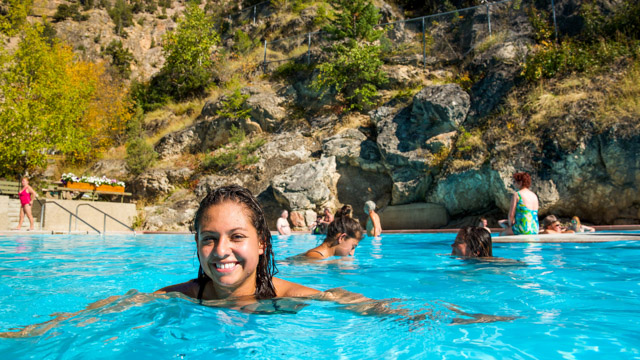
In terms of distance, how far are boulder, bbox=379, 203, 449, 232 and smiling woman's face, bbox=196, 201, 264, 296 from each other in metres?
13.5

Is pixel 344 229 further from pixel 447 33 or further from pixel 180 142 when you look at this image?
pixel 180 142

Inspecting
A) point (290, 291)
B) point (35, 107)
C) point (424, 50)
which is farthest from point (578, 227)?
point (35, 107)

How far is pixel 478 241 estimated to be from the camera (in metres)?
5.62

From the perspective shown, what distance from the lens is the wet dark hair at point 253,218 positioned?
243cm

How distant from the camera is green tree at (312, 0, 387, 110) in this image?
63.3 ft

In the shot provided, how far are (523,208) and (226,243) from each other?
774cm

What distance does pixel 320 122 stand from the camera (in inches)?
812

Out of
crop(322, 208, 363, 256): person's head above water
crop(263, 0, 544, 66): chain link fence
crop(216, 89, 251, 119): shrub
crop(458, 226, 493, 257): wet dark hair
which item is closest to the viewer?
crop(458, 226, 493, 257): wet dark hair

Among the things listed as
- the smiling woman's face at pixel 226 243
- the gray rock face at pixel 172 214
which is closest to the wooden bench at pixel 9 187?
the gray rock face at pixel 172 214

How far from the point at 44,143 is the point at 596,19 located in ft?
79.7

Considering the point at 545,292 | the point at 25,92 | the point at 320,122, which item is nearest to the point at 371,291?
the point at 545,292

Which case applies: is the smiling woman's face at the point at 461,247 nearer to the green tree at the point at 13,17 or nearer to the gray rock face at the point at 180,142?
the gray rock face at the point at 180,142

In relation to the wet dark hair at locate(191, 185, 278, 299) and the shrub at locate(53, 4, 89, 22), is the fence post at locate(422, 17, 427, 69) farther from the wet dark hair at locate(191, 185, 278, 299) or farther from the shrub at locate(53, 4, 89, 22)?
the shrub at locate(53, 4, 89, 22)

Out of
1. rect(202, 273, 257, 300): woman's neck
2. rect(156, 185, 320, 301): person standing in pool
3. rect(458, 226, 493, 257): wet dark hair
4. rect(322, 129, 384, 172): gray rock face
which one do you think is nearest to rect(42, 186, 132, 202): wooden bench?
rect(322, 129, 384, 172): gray rock face
